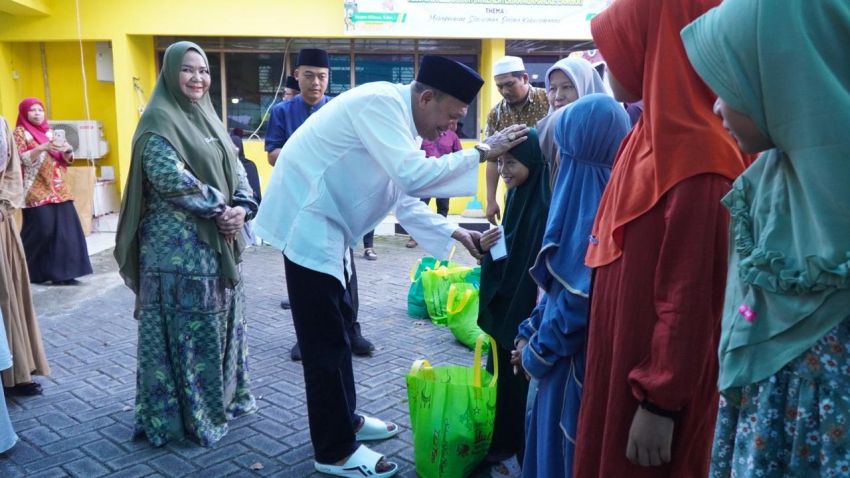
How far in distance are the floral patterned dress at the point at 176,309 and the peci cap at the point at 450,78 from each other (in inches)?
51.8

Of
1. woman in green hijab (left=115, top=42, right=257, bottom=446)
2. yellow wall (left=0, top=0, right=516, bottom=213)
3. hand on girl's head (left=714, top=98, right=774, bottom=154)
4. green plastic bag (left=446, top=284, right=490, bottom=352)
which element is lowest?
green plastic bag (left=446, top=284, right=490, bottom=352)

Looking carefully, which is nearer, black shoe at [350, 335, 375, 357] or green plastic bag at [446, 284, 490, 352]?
black shoe at [350, 335, 375, 357]

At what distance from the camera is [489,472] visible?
9.90 ft

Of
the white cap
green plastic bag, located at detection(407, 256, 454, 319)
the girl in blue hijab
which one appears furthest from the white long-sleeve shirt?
green plastic bag, located at detection(407, 256, 454, 319)

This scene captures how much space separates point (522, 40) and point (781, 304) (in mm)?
10617

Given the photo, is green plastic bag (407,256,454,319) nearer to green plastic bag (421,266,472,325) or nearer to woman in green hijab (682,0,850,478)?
green plastic bag (421,266,472,325)

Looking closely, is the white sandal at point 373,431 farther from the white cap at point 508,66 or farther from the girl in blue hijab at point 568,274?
the white cap at point 508,66

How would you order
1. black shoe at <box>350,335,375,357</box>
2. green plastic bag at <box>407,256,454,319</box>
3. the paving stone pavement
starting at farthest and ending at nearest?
green plastic bag at <box>407,256,454,319</box> → black shoe at <box>350,335,375,357</box> → the paving stone pavement

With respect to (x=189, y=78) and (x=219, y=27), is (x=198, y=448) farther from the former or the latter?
(x=219, y=27)

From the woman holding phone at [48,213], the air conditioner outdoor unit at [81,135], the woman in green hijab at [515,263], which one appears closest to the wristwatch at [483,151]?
the woman in green hijab at [515,263]

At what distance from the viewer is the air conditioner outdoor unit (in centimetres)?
1043

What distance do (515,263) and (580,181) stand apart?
0.75 metres

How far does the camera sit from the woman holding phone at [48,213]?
6176mm

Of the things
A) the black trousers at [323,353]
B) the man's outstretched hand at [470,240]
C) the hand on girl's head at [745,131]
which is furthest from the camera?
the black trousers at [323,353]
